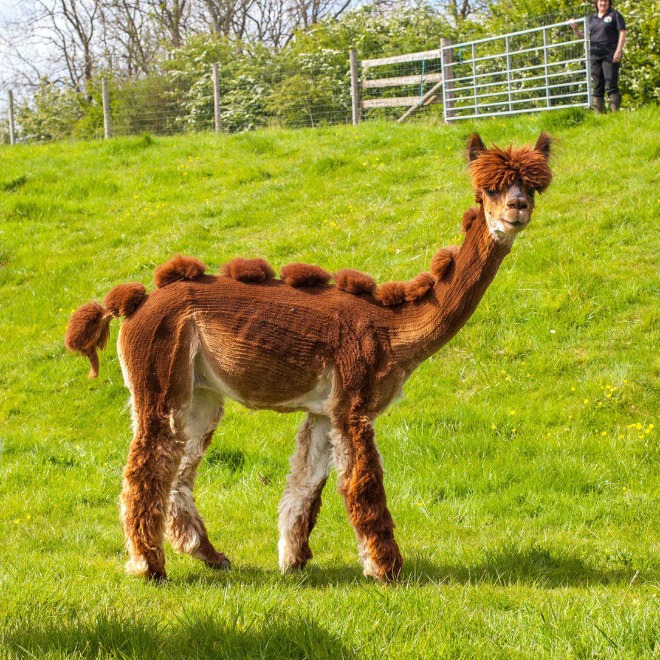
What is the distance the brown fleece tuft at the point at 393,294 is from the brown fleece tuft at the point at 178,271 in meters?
1.14

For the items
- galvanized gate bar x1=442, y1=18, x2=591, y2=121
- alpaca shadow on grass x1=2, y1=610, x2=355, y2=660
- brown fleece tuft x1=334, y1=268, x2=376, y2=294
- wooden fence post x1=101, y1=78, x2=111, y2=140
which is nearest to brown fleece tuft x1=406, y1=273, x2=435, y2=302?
brown fleece tuft x1=334, y1=268, x2=376, y2=294

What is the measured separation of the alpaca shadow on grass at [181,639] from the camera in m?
3.54

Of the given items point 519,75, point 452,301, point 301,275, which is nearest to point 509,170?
point 452,301

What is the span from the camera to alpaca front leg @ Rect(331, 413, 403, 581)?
16.6 ft

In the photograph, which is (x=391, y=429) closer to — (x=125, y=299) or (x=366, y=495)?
(x=366, y=495)

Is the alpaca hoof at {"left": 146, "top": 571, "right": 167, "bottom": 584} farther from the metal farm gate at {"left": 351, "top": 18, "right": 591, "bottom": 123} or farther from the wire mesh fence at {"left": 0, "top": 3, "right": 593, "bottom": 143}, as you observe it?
the wire mesh fence at {"left": 0, "top": 3, "right": 593, "bottom": 143}

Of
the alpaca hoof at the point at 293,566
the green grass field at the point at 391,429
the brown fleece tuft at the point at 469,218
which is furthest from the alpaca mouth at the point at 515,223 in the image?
the alpaca hoof at the point at 293,566

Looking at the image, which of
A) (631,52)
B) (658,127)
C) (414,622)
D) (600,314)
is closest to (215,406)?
(414,622)

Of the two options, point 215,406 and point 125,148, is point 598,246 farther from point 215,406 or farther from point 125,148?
point 125,148

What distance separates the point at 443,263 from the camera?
5.31 metres

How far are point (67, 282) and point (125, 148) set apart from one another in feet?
23.3

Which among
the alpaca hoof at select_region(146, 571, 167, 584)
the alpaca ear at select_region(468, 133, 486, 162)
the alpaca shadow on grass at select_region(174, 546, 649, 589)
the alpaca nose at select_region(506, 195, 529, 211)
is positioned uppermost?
the alpaca ear at select_region(468, 133, 486, 162)

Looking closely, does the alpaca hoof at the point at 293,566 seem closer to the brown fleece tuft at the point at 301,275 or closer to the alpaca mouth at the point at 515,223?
the brown fleece tuft at the point at 301,275

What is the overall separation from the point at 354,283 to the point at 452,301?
62 centimetres
